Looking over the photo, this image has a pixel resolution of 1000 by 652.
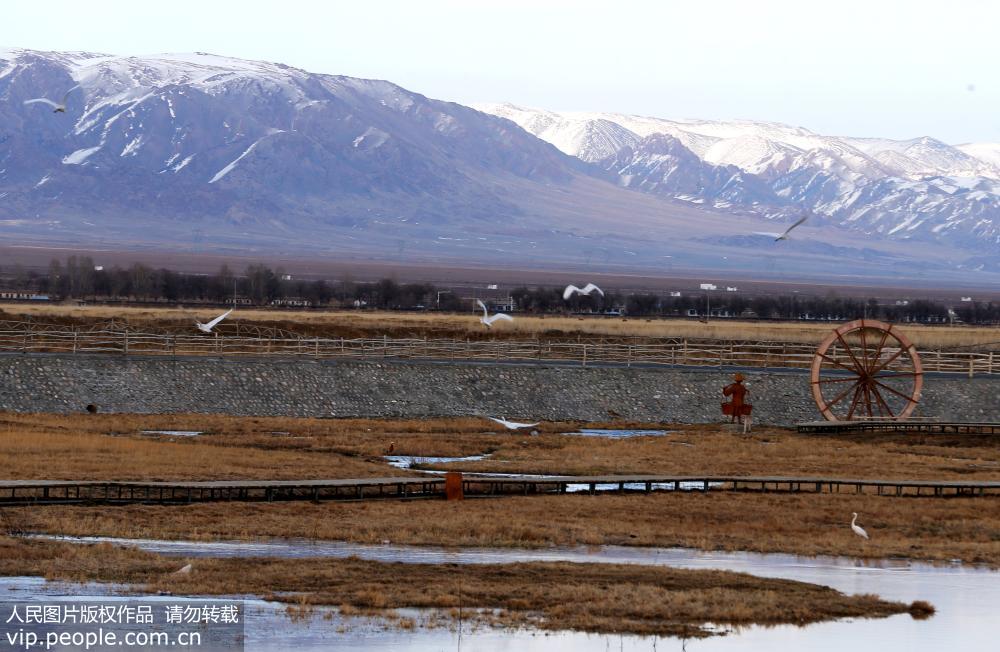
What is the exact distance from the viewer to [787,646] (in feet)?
68.2

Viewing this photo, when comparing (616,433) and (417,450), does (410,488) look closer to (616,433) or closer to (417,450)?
(417,450)

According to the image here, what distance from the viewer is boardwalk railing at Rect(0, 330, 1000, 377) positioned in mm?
64625

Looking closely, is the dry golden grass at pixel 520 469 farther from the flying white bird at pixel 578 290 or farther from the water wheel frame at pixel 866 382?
the flying white bird at pixel 578 290

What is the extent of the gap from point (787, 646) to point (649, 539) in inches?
324

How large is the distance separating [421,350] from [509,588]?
46.9m

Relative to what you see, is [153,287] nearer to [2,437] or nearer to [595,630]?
[2,437]

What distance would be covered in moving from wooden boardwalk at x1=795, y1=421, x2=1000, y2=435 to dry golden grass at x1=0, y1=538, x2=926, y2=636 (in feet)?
104

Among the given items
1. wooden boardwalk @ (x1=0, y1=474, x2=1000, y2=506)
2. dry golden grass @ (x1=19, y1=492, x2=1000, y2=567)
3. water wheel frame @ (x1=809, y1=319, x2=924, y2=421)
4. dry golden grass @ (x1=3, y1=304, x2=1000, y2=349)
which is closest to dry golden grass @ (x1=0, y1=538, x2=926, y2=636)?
dry golden grass @ (x1=19, y1=492, x2=1000, y2=567)

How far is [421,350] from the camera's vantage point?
70.0 metres

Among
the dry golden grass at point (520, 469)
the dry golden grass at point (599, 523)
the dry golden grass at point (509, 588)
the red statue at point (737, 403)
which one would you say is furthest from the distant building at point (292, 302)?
the dry golden grass at point (509, 588)

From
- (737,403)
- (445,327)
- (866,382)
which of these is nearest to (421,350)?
(737,403)

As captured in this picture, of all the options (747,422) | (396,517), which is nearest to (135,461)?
(396,517)

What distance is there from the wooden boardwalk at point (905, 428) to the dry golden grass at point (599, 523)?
66.0ft

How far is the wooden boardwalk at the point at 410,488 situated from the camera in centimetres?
3091
